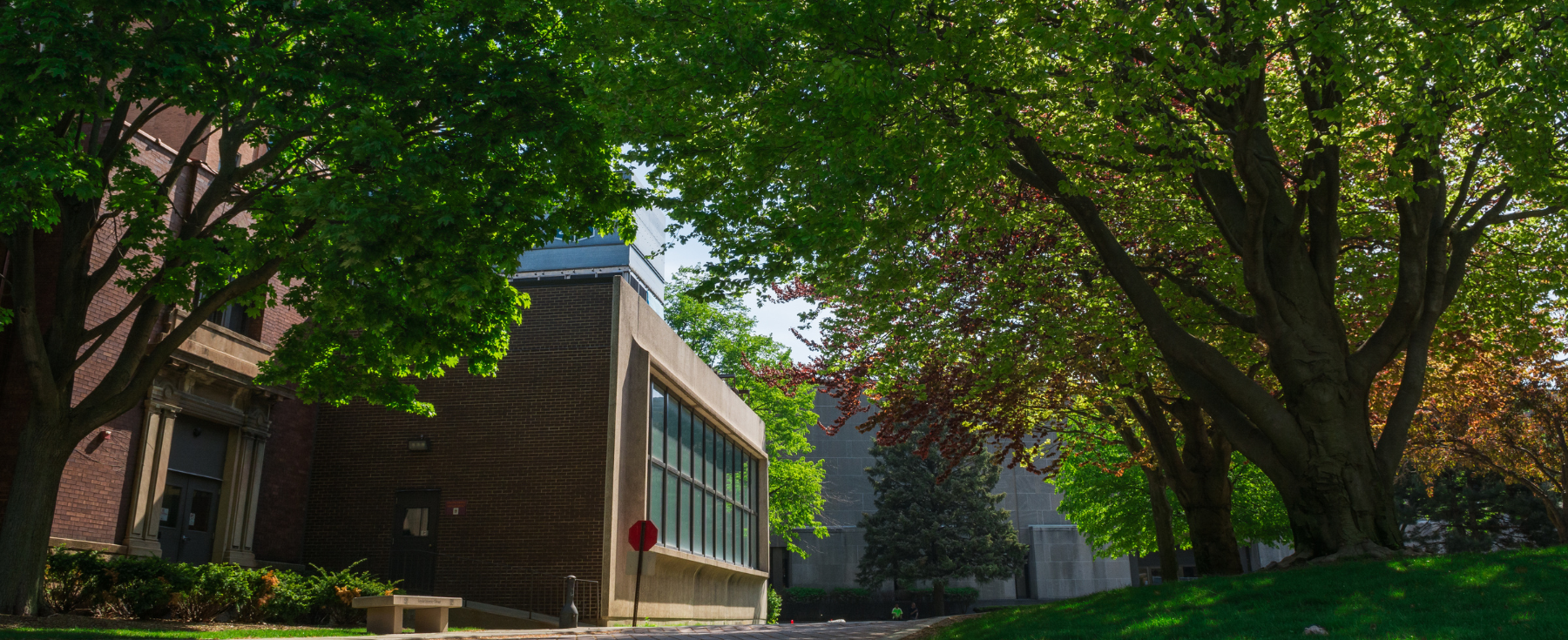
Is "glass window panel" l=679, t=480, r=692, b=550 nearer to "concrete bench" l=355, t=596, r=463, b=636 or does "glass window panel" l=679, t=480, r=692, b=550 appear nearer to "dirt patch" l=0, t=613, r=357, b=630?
"concrete bench" l=355, t=596, r=463, b=636

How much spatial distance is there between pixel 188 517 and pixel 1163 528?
19.3 meters

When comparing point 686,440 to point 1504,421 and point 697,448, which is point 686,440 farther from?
point 1504,421

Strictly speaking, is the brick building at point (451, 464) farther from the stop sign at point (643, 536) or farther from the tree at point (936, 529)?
the tree at point (936, 529)

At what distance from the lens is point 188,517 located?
18.2 meters

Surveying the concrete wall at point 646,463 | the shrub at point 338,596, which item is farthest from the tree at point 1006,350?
the shrub at point 338,596

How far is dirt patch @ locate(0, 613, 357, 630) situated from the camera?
11158 millimetres

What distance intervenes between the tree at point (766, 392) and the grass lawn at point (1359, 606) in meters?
25.4

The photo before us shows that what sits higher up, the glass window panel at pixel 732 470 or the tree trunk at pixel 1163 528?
the glass window panel at pixel 732 470

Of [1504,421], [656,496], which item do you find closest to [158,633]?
[656,496]

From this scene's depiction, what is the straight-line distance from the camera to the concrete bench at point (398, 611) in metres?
14.5

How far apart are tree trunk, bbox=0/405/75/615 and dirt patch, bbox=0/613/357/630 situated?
11.6 inches

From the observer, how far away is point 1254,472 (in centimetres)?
2784

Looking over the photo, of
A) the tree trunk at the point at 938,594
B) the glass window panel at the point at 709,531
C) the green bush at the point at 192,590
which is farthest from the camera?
the tree trunk at the point at 938,594

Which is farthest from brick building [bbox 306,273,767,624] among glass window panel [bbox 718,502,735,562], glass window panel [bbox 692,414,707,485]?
glass window panel [bbox 718,502,735,562]
